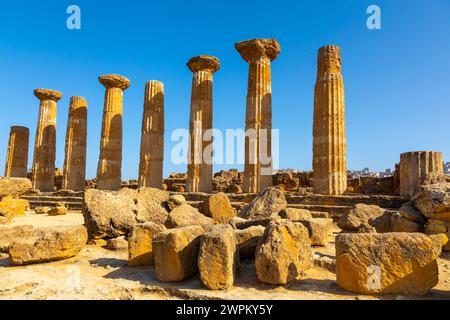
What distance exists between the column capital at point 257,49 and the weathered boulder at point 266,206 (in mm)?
8100

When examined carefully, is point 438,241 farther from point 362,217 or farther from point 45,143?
point 45,143

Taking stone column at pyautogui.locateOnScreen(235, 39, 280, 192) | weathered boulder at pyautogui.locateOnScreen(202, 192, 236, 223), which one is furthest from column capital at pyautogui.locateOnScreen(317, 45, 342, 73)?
weathered boulder at pyautogui.locateOnScreen(202, 192, 236, 223)

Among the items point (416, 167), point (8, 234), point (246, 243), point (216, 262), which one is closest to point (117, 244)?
point (8, 234)

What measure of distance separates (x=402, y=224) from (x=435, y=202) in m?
0.88

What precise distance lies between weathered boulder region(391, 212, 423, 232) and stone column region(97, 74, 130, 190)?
51.3ft

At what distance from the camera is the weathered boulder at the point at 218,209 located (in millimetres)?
7918

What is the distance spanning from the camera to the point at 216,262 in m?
3.90

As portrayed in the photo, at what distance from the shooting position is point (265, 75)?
1439cm

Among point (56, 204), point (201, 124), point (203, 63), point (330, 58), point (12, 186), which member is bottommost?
point (56, 204)

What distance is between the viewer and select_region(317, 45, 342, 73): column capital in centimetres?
1266

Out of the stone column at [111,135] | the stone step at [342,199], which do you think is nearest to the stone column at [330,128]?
the stone step at [342,199]

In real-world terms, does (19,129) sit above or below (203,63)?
below
